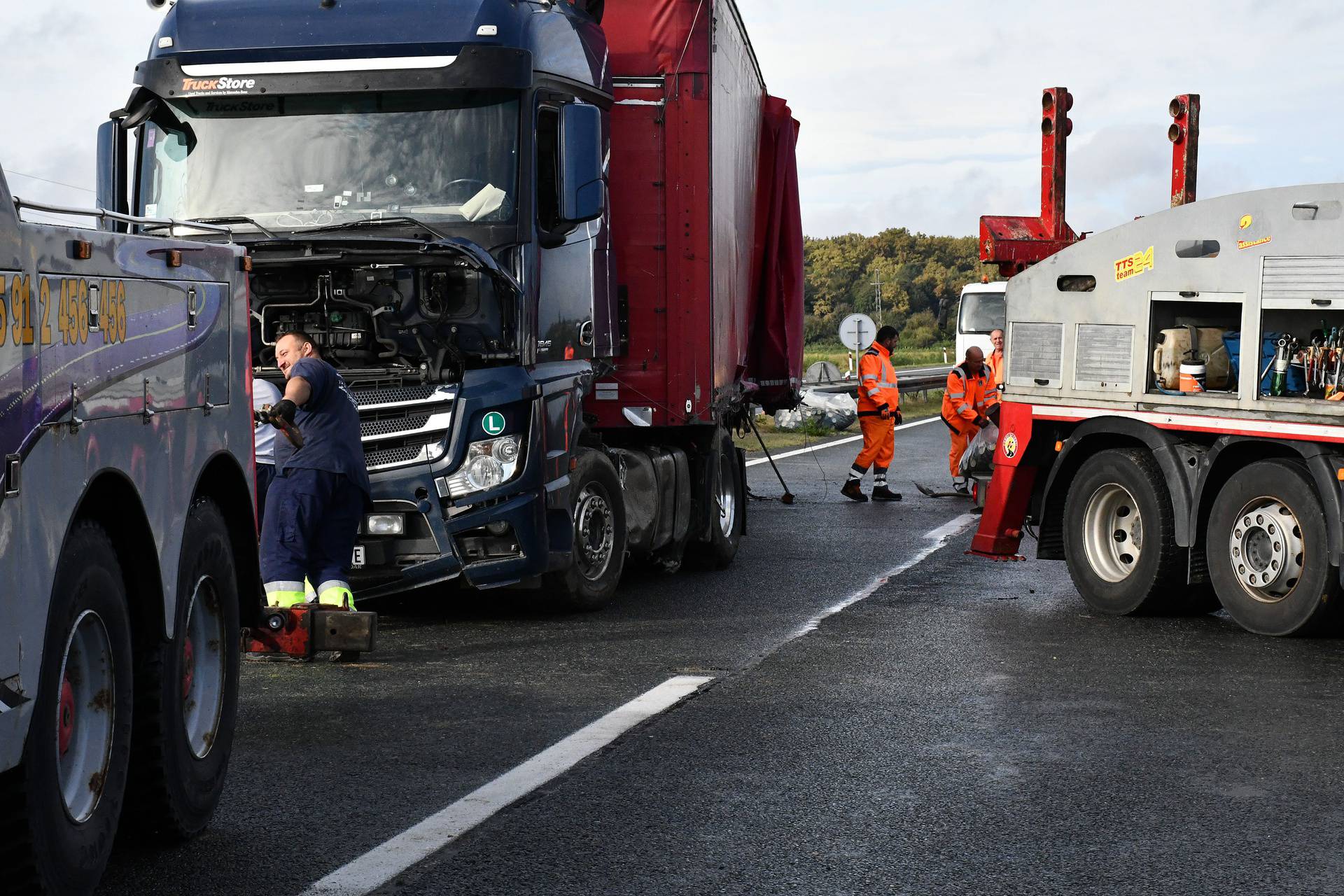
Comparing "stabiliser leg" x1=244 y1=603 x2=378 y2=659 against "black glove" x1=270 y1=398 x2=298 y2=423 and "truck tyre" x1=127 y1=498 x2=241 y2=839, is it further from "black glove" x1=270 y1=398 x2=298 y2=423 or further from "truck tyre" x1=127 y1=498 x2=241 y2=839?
"truck tyre" x1=127 y1=498 x2=241 y2=839

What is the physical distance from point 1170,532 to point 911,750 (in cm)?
395

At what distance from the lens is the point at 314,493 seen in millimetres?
8734

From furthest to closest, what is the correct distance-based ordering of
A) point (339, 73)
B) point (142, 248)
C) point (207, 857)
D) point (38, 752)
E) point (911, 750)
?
point (339, 73) → point (911, 750) → point (207, 857) → point (142, 248) → point (38, 752)

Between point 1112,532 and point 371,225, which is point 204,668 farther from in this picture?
point 1112,532

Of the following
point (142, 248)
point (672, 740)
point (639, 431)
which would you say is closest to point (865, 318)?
point (639, 431)

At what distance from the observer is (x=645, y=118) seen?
37.8 ft

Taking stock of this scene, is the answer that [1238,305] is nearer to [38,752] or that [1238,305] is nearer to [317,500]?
[317,500]

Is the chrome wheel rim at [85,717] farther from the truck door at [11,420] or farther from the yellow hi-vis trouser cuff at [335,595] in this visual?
the yellow hi-vis trouser cuff at [335,595]

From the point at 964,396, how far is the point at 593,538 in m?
9.56

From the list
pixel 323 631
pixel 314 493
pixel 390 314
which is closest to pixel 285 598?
pixel 314 493

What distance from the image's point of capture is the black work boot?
60.4ft

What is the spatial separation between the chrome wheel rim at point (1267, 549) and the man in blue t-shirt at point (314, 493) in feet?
15.0

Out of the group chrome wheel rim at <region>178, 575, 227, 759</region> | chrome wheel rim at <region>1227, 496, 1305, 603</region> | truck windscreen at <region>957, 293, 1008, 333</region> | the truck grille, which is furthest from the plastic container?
truck windscreen at <region>957, 293, 1008, 333</region>

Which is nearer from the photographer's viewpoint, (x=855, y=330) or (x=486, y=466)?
(x=486, y=466)
